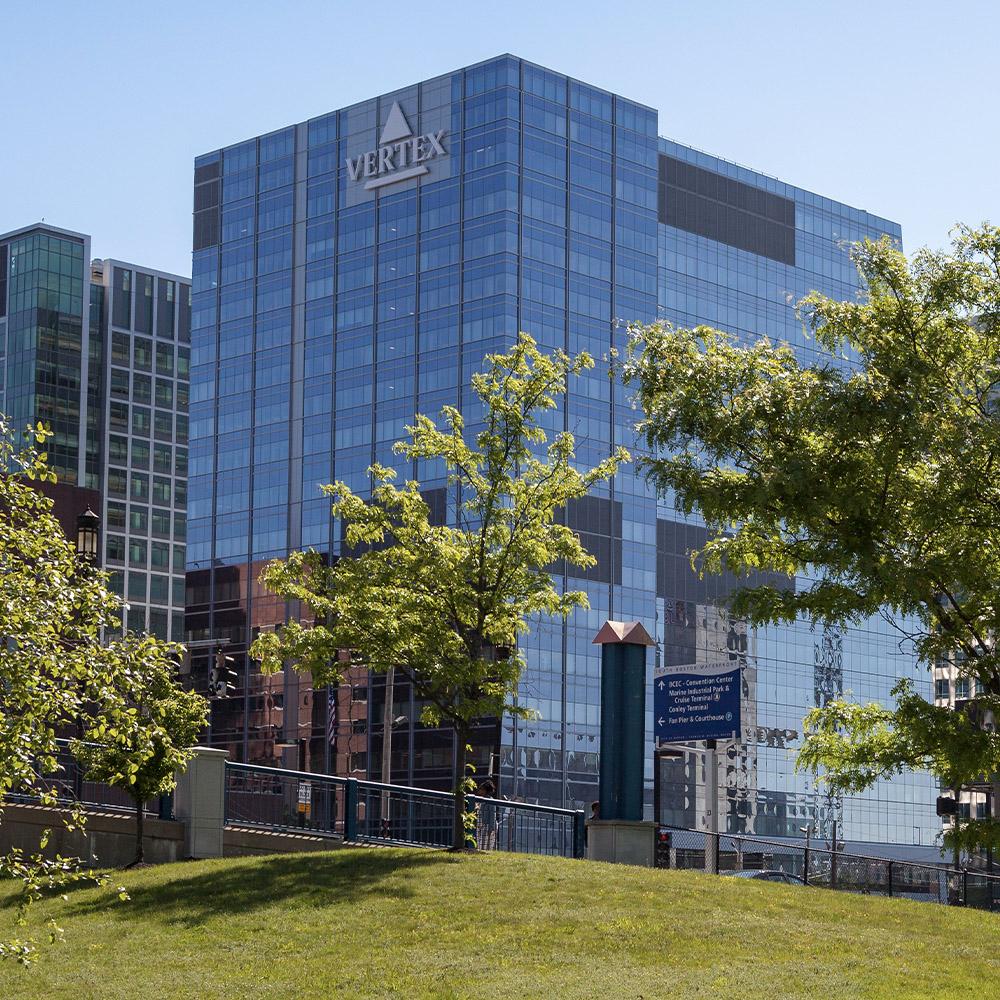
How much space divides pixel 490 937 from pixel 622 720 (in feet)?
48.1

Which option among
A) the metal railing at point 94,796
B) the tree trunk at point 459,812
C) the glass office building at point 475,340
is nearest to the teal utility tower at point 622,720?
the tree trunk at point 459,812

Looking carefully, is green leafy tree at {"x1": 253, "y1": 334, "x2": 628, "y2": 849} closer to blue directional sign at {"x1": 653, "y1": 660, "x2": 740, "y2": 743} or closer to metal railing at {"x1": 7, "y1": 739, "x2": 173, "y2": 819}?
metal railing at {"x1": 7, "y1": 739, "x2": 173, "y2": 819}

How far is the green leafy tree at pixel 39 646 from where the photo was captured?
1841 centimetres

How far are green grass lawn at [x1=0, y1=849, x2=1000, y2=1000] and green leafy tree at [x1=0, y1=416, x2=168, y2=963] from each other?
19.3ft

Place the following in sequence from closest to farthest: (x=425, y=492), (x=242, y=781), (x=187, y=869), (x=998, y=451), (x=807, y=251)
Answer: (x=998, y=451) < (x=187, y=869) < (x=242, y=781) < (x=425, y=492) < (x=807, y=251)

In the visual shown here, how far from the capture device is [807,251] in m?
165

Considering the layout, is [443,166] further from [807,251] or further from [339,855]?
[339,855]

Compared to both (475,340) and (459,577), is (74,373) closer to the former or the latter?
(475,340)

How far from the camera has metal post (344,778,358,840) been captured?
1551 inches

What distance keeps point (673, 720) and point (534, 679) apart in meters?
81.9

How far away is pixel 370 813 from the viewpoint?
40.8 meters

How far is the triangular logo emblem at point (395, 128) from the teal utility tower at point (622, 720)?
108984 millimetres

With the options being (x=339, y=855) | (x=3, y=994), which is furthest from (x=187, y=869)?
(x=3, y=994)

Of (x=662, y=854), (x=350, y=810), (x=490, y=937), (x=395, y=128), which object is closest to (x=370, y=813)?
(x=350, y=810)
